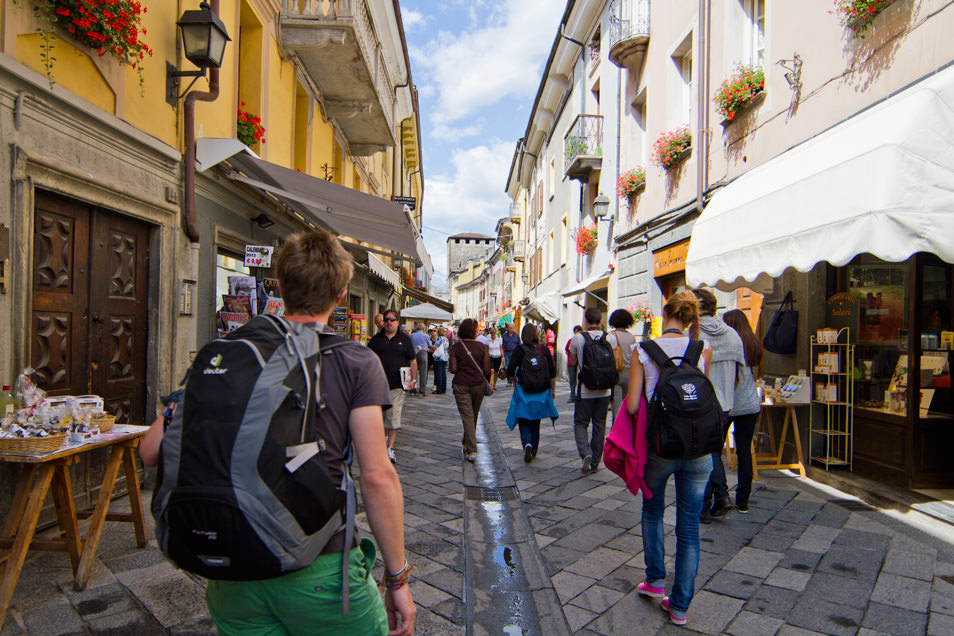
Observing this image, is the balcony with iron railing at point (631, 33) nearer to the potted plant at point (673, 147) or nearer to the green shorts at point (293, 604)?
the potted plant at point (673, 147)

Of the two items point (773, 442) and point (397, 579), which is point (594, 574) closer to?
point (397, 579)

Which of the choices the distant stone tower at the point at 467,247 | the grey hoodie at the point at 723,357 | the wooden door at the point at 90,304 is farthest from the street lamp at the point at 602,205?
the distant stone tower at the point at 467,247

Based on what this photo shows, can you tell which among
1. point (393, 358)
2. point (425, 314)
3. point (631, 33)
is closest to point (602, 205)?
point (631, 33)

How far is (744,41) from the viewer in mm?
7816

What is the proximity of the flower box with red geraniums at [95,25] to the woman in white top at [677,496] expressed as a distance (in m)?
4.08

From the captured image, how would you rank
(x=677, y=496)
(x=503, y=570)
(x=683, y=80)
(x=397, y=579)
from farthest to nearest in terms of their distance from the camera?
(x=683, y=80), (x=503, y=570), (x=677, y=496), (x=397, y=579)

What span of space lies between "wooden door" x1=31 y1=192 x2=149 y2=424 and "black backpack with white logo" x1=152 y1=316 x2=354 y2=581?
357cm

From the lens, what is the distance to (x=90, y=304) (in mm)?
4664

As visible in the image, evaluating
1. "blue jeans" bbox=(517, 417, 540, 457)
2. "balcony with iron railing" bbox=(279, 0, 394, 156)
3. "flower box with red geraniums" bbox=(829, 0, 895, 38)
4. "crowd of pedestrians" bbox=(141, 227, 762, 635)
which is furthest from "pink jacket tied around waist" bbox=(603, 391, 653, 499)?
"balcony with iron railing" bbox=(279, 0, 394, 156)

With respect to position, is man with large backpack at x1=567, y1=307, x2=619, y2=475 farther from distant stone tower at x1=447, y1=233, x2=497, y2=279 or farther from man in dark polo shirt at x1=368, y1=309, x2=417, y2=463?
distant stone tower at x1=447, y1=233, x2=497, y2=279

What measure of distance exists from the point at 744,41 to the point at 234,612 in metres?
8.73

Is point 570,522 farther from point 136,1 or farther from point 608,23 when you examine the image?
point 608,23

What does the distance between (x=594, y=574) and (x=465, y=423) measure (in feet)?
11.0

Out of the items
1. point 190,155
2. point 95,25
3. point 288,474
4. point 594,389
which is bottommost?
point 594,389
